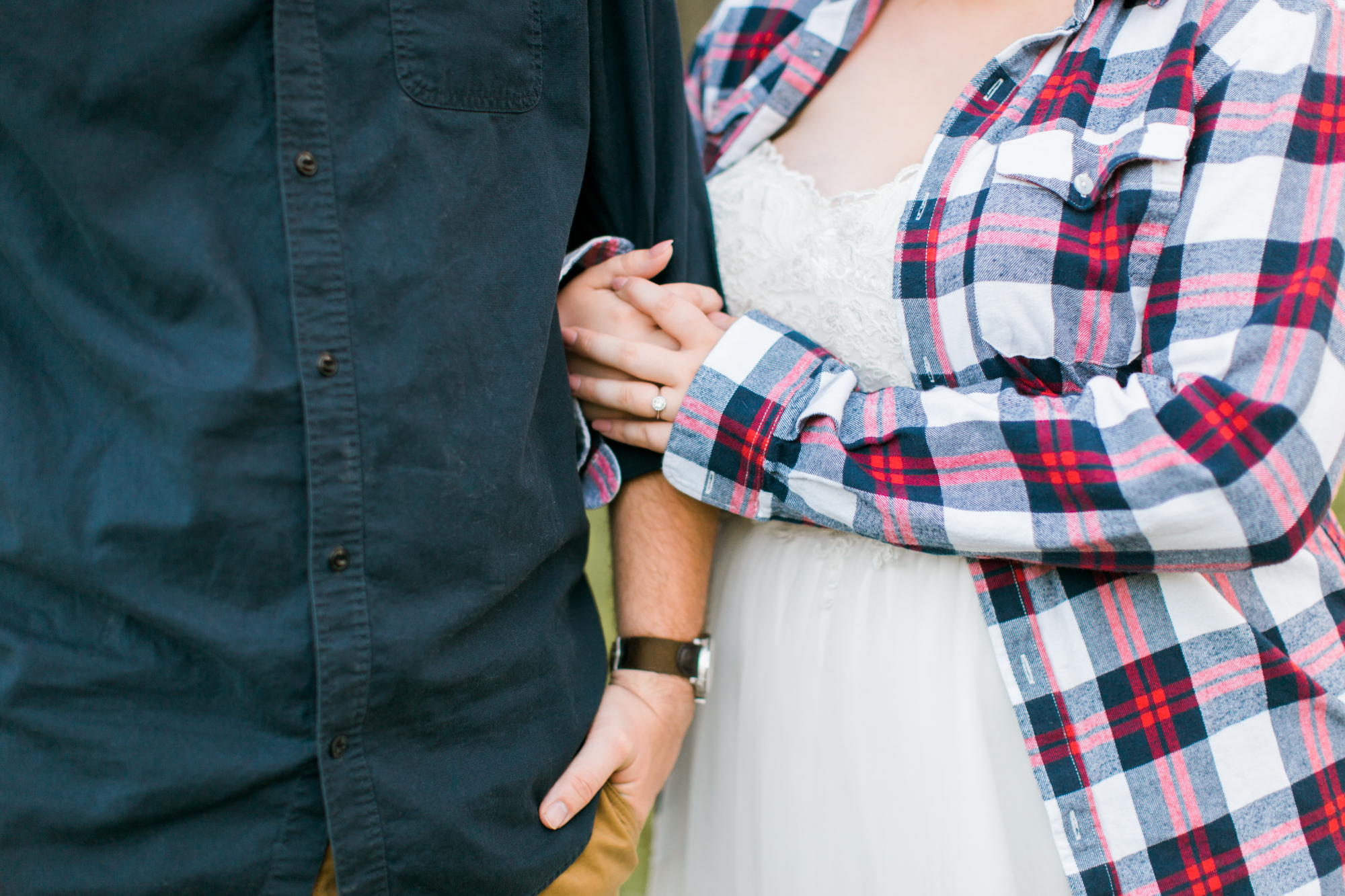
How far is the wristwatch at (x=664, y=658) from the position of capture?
3.74 feet

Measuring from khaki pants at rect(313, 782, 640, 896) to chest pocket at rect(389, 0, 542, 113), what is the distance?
0.78 meters

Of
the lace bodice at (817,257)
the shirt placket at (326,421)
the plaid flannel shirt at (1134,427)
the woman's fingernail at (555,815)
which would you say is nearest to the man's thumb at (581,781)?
the woman's fingernail at (555,815)

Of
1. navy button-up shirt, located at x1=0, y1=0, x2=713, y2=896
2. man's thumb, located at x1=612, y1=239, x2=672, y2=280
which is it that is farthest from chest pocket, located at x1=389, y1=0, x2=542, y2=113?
man's thumb, located at x1=612, y1=239, x2=672, y2=280

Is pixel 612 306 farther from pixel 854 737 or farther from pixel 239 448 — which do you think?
pixel 854 737

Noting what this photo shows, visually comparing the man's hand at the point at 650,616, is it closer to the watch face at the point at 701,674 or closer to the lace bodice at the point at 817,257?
the watch face at the point at 701,674

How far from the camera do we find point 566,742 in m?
0.98

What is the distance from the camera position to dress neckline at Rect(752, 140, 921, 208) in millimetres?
1160

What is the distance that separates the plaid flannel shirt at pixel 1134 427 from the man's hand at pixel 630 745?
0.84ft

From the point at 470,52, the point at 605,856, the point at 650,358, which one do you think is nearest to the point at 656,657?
the point at 605,856

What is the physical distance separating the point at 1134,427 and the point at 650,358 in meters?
0.54

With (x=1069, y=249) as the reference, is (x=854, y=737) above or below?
below

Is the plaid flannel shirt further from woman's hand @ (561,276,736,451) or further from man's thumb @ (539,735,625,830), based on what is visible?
man's thumb @ (539,735,625,830)

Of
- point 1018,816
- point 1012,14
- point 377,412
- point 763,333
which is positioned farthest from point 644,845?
point 1012,14

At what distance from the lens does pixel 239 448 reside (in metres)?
0.76
